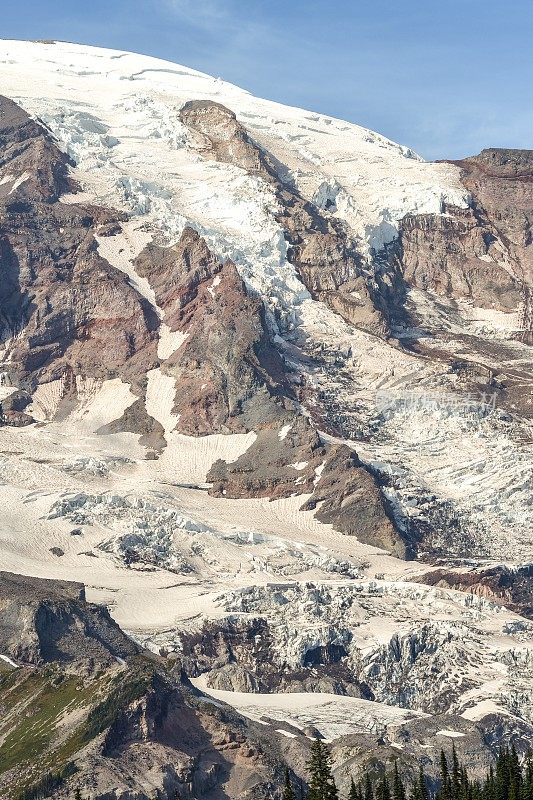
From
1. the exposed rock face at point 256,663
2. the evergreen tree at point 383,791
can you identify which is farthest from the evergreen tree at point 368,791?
the exposed rock face at point 256,663

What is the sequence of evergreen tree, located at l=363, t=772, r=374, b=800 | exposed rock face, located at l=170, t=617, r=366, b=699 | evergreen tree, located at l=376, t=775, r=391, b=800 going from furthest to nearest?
exposed rock face, located at l=170, t=617, r=366, b=699 → evergreen tree, located at l=363, t=772, r=374, b=800 → evergreen tree, located at l=376, t=775, r=391, b=800

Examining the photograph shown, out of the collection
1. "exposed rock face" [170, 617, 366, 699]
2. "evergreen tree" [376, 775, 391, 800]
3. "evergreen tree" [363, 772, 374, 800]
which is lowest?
"exposed rock face" [170, 617, 366, 699]

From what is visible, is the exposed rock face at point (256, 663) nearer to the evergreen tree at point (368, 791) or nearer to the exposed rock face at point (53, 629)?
the exposed rock face at point (53, 629)

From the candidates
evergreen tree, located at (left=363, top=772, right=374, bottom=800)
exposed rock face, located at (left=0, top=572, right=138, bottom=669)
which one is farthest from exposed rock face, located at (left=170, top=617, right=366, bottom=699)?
evergreen tree, located at (left=363, top=772, right=374, bottom=800)

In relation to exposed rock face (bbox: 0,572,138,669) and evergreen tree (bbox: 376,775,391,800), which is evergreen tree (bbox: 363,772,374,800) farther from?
exposed rock face (bbox: 0,572,138,669)

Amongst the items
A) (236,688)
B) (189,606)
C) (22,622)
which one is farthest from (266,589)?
(22,622)

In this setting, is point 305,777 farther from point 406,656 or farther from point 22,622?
point 406,656

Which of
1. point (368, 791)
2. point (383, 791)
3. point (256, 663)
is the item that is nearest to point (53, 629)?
point (256, 663)

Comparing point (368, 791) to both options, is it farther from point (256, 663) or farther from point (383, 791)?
point (256, 663)

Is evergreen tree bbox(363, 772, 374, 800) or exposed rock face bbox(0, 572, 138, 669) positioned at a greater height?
exposed rock face bbox(0, 572, 138, 669)
